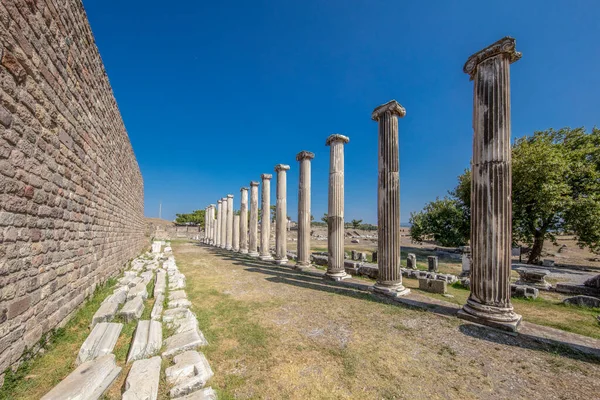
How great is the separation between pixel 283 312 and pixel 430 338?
286cm

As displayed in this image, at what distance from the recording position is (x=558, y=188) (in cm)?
1351

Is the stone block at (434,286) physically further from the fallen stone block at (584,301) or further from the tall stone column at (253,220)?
the tall stone column at (253,220)

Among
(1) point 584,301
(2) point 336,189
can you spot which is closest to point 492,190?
(1) point 584,301

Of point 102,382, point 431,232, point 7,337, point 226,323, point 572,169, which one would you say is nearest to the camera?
point 102,382

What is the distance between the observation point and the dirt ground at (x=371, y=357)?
2861mm

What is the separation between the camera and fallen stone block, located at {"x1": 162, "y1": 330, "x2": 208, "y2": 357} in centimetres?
342

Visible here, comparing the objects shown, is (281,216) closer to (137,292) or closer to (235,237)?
(137,292)

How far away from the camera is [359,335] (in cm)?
428

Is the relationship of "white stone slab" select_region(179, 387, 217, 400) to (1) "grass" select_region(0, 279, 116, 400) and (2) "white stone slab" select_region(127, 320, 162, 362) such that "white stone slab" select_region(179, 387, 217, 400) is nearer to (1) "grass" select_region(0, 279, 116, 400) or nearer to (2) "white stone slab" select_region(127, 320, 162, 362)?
(2) "white stone slab" select_region(127, 320, 162, 362)

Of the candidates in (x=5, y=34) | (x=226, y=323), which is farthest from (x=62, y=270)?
(x=5, y=34)

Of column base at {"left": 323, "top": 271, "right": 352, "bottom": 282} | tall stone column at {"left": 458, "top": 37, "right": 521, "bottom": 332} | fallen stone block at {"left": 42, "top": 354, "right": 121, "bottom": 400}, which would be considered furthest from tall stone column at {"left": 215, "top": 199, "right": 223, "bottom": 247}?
tall stone column at {"left": 458, "top": 37, "right": 521, "bottom": 332}

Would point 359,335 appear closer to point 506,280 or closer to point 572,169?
point 506,280

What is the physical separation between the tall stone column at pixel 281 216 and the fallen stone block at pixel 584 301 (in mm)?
10107

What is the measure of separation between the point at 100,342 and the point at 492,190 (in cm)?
735
